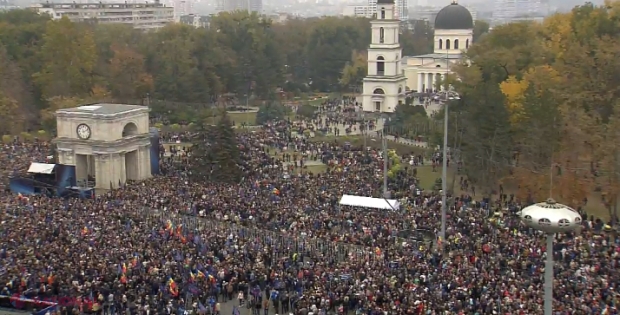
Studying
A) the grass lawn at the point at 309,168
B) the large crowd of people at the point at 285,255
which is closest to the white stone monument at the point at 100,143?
the large crowd of people at the point at 285,255

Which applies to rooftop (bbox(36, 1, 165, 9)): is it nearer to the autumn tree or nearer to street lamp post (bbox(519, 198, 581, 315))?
the autumn tree

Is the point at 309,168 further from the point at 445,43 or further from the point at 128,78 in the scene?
the point at 445,43

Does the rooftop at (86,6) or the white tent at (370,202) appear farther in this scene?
the rooftop at (86,6)

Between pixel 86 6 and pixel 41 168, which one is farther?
pixel 86 6

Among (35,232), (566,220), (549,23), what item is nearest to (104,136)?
(35,232)

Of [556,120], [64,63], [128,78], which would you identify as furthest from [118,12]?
[556,120]

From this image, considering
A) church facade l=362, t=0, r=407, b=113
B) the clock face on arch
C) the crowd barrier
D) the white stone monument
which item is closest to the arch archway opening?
the white stone monument

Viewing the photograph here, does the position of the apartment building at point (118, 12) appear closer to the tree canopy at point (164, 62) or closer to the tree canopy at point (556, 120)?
the tree canopy at point (164, 62)

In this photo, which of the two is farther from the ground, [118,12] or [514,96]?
[118,12]
